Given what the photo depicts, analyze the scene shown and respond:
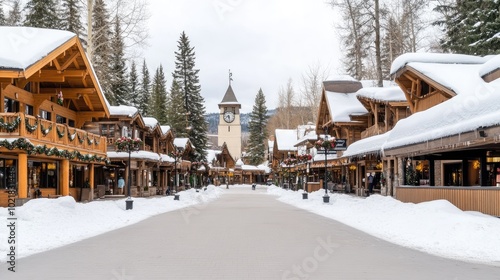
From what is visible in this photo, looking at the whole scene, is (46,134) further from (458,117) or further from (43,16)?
(43,16)

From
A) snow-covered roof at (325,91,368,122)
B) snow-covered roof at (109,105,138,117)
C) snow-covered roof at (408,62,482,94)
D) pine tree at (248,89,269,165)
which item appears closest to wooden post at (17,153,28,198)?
snow-covered roof at (408,62,482,94)

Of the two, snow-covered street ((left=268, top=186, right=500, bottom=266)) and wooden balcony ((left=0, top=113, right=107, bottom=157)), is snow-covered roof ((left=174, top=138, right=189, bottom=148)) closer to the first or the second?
wooden balcony ((left=0, top=113, right=107, bottom=157))

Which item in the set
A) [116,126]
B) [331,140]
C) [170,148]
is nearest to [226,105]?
[170,148]

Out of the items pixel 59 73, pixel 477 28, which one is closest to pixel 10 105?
pixel 59 73

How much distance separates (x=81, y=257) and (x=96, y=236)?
4.66 meters

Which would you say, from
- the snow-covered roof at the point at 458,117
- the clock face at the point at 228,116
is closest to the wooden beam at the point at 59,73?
the snow-covered roof at the point at 458,117

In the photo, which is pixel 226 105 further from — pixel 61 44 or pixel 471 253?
pixel 471 253

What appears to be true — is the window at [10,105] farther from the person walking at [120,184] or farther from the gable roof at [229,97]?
the gable roof at [229,97]

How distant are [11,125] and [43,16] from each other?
32.9 metres

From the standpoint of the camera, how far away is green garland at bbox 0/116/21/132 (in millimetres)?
20862

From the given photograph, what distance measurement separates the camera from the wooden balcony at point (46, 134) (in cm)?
2134

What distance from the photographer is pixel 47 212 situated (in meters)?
18.5


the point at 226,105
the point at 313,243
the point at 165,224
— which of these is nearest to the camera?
the point at 313,243

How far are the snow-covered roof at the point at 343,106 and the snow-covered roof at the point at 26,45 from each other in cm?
A: 2603
